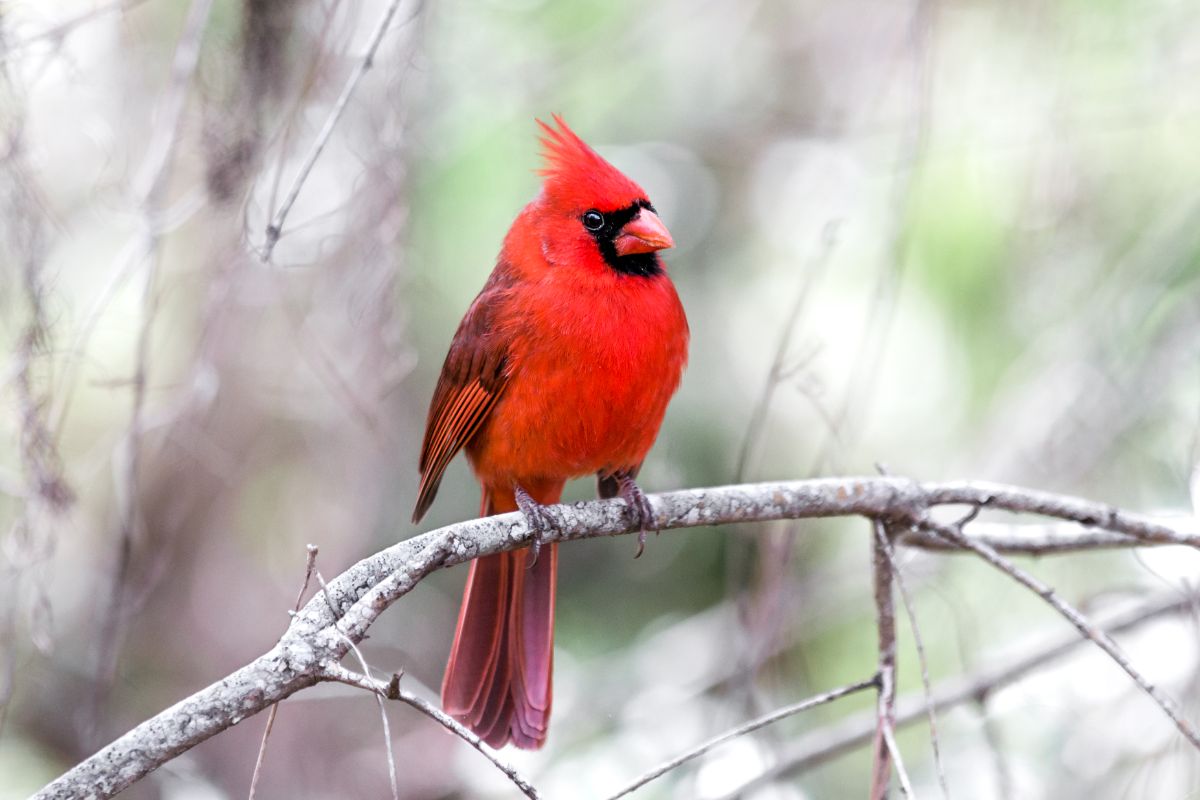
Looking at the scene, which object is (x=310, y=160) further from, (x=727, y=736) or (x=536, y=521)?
(x=727, y=736)

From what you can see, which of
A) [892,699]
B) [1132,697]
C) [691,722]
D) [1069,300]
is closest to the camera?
[892,699]

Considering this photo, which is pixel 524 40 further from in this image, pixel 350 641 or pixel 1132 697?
pixel 350 641

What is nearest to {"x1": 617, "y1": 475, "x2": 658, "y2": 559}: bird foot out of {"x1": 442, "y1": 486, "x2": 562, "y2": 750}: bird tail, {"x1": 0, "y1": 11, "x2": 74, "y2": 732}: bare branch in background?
{"x1": 442, "y1": 486, "x2": 562, "y2": 750}: bird tail

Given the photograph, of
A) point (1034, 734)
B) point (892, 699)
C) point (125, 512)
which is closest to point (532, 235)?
point (125, 512)

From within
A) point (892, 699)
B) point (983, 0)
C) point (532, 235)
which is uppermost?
point (983, 0)

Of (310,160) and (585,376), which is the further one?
(585,376)

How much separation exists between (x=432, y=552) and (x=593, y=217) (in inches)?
52.0

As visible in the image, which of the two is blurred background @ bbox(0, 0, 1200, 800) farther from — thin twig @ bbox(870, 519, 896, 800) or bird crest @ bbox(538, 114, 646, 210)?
thin twig @ bbox(870, 519, 896, 800)

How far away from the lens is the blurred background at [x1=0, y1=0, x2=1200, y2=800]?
3680 millimetres

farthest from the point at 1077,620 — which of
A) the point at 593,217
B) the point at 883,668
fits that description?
the point at 593,217

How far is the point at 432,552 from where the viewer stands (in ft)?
7.15

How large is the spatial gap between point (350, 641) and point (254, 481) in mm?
3457

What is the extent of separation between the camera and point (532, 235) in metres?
3.33

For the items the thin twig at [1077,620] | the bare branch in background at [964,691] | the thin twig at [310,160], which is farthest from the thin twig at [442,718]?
Answer: the bare branch in background at [964,691]
